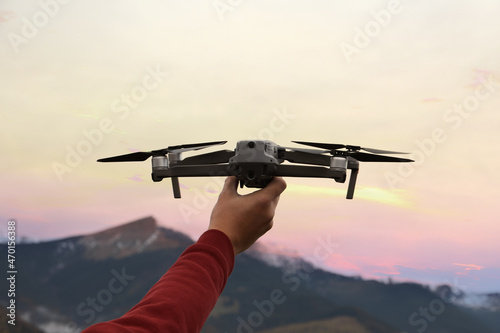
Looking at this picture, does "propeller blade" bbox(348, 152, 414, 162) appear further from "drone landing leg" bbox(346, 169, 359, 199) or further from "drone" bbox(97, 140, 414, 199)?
"drone landing leg" bbox(346, 169, 359, 199)

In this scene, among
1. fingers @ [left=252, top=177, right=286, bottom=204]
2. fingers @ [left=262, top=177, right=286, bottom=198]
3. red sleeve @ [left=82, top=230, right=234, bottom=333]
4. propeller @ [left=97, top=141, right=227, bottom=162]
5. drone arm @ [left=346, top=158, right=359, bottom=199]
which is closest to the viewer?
red sleeve @ [left=82, top=230, right=234, bottom=333]

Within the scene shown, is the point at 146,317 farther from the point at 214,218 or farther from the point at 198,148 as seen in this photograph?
the point at 198,148

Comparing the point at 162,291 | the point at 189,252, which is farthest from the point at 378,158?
the point at 162,291

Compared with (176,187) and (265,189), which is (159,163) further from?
(265,189)

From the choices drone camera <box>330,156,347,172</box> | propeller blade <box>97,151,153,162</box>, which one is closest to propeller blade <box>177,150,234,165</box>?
propeller blade <box>97,151,153,162</box>

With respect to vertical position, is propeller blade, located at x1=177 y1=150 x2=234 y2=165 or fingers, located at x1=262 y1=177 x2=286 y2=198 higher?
fingers, located at x1=262 y1=177 x2=286 y2=198

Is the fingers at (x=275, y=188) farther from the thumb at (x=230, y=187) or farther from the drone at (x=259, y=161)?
the drone at (x=259, y=161)
